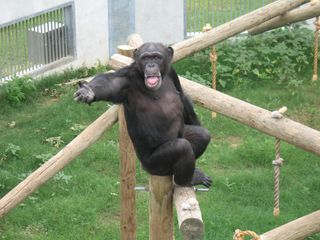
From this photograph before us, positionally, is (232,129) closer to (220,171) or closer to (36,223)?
(220,171)

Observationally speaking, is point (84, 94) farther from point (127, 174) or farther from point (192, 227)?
point (127, 174)

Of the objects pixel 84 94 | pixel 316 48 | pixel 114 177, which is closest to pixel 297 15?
pixel 114 177

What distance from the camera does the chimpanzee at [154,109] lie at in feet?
14.5

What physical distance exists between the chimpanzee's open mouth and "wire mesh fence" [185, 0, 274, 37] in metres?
6.56

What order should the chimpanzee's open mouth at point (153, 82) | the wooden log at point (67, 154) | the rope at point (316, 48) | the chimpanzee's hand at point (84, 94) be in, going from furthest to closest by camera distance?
the rope at point (316, 48), the wooden log at point (67, 154), the chimpanzee's open mouth at point (153, 82), the chimpanzee's hand at point (84, 94)

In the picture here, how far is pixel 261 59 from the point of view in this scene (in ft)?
33.6

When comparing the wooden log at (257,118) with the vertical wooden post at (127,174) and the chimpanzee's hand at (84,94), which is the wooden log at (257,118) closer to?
the vertical wooden post at (127,174)

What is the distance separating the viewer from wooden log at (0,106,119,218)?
5465 mm

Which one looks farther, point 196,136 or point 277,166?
point 277,166

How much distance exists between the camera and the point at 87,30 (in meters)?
10.3

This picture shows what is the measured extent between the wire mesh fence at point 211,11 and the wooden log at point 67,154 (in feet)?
18.5

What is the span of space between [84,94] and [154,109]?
2.14ft

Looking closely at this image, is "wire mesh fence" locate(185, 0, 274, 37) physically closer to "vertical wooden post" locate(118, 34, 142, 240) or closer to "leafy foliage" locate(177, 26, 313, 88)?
"leafy foliage" locate(177, 26, 313, 88)

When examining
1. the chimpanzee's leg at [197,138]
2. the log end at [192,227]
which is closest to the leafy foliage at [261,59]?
the chimpanzee's leg at [197,138]
